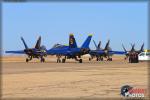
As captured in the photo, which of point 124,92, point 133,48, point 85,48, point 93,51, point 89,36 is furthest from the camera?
point 133,48

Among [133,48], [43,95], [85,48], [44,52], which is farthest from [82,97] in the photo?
[133,48]

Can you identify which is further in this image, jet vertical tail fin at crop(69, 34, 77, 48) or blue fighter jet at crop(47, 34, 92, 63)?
jet vertical tail fin at crop(69, 34, 77, 48)

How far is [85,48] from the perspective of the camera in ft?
214

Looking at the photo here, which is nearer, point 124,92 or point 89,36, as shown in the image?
point 124,92

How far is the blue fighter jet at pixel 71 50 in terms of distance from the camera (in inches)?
2555

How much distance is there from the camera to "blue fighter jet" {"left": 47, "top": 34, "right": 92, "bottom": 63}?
64894 millimetres

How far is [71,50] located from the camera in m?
65.3

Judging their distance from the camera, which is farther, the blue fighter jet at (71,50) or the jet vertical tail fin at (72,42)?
the jet vertical tail fin at (72,42)

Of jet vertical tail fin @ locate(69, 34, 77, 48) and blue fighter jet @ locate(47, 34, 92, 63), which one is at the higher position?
jet vertical tail fin @ locate(69, 34, 77, 48)

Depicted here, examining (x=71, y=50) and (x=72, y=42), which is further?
(x=72, y=42)

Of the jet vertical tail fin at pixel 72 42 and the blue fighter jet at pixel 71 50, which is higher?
the jet vertical tail fin at pixel 72 42

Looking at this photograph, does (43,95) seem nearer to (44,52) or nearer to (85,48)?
(85,48)

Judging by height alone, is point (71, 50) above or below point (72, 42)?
below

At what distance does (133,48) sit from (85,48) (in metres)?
36.7
